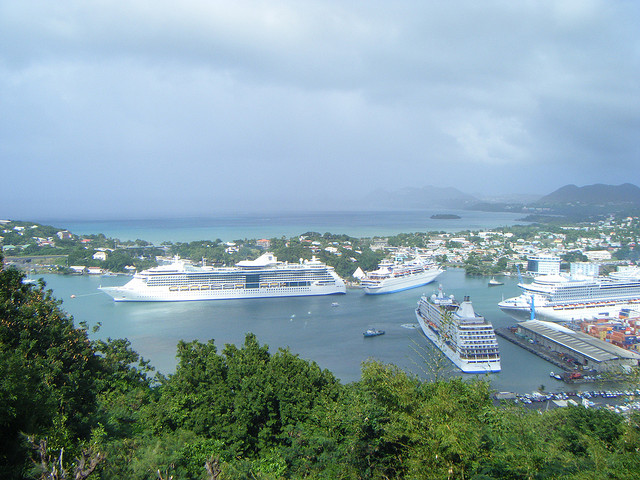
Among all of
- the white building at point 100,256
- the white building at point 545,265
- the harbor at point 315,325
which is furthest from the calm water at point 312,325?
the white building at point 100,256

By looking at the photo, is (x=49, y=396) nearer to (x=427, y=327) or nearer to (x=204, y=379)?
(x=204, y=379)

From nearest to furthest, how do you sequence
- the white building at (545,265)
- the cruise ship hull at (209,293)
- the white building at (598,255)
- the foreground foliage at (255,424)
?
the foreground foliage at (255,424) → the cruise ship hull at (209,293) → the white building at (545,265) → the white building at (598,255)

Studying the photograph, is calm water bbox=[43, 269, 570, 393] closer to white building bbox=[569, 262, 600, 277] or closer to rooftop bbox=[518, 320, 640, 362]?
rooftop bbox=[518, 320, 640, 362]

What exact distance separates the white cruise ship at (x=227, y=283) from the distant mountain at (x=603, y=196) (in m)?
36.8

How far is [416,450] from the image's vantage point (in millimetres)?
2746

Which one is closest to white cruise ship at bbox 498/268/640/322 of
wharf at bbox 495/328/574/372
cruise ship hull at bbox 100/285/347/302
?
wharf at bbox 495/328/574/372

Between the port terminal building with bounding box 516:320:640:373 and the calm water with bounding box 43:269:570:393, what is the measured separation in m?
0.51

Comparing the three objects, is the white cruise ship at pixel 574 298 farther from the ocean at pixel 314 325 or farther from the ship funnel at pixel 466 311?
the ship funnel at pixel 466 311

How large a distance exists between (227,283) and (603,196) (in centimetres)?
4653

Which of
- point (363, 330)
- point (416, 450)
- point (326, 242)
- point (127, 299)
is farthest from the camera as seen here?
point (326, 242)

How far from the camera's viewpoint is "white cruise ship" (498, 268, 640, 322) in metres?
12.1

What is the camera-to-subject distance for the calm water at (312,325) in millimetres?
8211

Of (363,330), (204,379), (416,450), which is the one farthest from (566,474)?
(363,330)

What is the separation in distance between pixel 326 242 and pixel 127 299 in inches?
517
